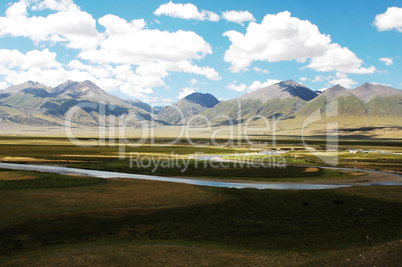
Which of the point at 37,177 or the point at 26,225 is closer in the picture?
the point at 26,225

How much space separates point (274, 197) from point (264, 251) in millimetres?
22336

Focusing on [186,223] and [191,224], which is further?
[186,223]

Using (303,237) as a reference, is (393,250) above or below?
above

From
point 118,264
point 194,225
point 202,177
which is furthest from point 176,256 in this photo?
point 202,177

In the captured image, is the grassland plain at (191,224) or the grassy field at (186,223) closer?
the grassland plain at (191,224)

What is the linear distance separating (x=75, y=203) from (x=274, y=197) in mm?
28956

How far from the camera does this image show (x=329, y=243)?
2833 centimetres

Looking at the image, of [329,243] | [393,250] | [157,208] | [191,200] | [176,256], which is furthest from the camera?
[191,200]

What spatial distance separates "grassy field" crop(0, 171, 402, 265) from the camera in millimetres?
25000

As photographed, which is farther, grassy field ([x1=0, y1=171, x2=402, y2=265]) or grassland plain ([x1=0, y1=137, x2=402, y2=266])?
grassy field ([x1=0, y1=171, x2=402, y2=265])

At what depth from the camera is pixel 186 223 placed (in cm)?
3466

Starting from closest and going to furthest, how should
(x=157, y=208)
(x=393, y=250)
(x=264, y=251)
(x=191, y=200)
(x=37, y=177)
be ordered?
(x=393, y=250) < (x=264, y=251) < (x=157, y=208) < (x=191, y=200) < (x=37, y=177)

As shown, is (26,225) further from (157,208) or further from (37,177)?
(37,177)

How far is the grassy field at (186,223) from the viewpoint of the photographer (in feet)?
82.0
